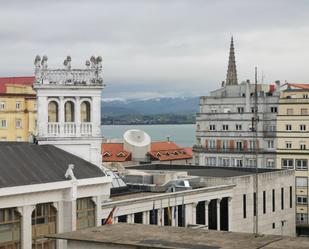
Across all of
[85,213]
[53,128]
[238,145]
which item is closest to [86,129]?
[53,128]

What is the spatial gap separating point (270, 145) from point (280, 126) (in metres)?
4.19

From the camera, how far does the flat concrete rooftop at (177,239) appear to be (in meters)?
31.4

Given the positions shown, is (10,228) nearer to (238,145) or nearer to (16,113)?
(238,145)

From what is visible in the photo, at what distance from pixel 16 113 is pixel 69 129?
67.9m

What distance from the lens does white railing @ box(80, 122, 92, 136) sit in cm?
5006

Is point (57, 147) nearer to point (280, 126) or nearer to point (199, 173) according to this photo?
point (199, 173)

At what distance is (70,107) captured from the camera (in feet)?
165

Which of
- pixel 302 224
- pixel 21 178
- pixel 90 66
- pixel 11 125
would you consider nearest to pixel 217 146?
pixel 302 224

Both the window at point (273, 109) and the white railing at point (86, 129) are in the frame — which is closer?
the white railing at point (86, 129)

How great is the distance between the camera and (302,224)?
103000 mm

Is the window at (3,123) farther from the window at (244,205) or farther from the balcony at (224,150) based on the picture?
the window at (244,205)

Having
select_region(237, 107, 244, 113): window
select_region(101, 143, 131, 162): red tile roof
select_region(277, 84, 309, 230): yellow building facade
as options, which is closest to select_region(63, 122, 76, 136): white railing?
select_region(277, 84, 309, 230): yellow building facade

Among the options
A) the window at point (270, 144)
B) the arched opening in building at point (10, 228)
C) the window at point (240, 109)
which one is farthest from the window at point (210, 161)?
the arched opening in building at point (10, 228)

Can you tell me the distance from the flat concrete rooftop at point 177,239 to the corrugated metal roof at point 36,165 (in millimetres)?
7876
